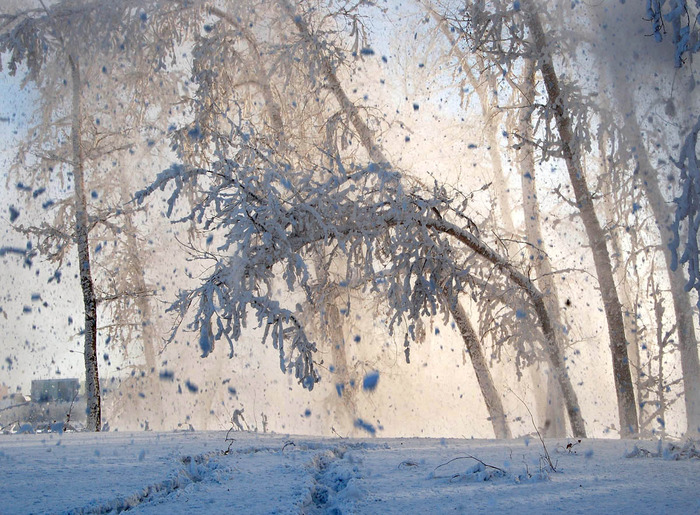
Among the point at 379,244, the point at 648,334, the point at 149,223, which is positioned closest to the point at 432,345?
the point at 648,334

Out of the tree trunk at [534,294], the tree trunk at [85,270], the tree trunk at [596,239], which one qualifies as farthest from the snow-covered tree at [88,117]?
the tree trunk at [596,239]

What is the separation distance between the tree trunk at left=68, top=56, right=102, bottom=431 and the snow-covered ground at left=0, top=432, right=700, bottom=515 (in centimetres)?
273

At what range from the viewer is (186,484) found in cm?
241

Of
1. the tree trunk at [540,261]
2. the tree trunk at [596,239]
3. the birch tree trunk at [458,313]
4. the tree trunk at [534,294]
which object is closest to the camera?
the tree trunk at [534,294]

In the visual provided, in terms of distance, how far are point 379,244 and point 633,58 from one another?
2308 millimetres

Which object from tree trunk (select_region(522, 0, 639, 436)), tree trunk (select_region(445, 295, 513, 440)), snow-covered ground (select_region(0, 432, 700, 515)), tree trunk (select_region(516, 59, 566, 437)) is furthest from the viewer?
tree trunk (select_region(516, 59, 566, 437))

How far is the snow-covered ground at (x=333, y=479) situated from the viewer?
6.49 feet

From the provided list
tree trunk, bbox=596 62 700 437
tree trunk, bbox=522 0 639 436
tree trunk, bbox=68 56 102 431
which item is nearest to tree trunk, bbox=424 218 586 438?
tree trunk, bbox=522 0 639 436

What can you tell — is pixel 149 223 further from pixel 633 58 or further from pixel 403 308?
pixel 633 58

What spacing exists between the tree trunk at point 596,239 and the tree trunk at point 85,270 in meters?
5.06

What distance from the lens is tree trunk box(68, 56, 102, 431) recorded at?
6141 mm

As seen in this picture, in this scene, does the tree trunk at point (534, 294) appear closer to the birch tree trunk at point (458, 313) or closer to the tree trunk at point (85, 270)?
the birch tree trunk at point (458, 313)

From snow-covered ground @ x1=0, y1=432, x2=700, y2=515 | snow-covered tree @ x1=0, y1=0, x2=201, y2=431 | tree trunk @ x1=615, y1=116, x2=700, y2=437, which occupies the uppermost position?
snow-covered tree @ x1=0, y1=0, x2=201, y2=431

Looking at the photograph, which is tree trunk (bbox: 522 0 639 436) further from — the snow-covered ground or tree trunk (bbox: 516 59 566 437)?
the snow-covered ground
